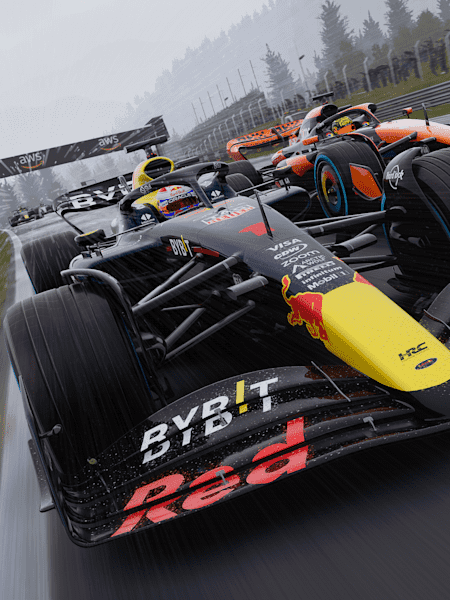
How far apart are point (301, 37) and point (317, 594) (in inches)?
3715

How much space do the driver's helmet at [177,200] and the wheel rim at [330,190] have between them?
59.0 inches

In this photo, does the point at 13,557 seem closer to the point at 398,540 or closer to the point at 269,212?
the point at 398,540

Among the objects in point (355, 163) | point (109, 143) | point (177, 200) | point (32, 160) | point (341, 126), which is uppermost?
point (32, 160)

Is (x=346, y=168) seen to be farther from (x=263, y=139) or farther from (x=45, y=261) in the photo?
(x=263, y=139)

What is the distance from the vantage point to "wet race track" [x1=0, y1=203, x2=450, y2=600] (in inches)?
61.6

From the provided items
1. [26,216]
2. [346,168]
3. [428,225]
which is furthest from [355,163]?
[26,216]

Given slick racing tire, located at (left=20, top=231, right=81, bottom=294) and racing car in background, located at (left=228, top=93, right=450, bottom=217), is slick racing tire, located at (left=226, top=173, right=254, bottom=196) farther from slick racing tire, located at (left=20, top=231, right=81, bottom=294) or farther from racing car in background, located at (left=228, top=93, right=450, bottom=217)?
slick racing tire, located at (left=20, top=231, right=81, bottom=294)

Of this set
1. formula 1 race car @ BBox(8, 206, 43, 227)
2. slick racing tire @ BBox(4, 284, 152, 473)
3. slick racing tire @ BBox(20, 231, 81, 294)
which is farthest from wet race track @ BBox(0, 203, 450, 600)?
formula 1 race car @ BBox(8, 206, 43, 227)

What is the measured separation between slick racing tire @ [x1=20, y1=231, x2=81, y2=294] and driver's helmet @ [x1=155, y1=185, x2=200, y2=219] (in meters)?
1.52

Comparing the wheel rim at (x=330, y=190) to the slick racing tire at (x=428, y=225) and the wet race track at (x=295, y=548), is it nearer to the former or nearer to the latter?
the slick racing tire at (x=428, y=225)

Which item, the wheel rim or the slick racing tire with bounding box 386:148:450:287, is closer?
the slick racing tire with bounding box 386:148:450:287

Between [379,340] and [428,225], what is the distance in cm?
118

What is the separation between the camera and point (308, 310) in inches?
91.7

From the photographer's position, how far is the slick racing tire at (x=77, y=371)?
2.29 m
